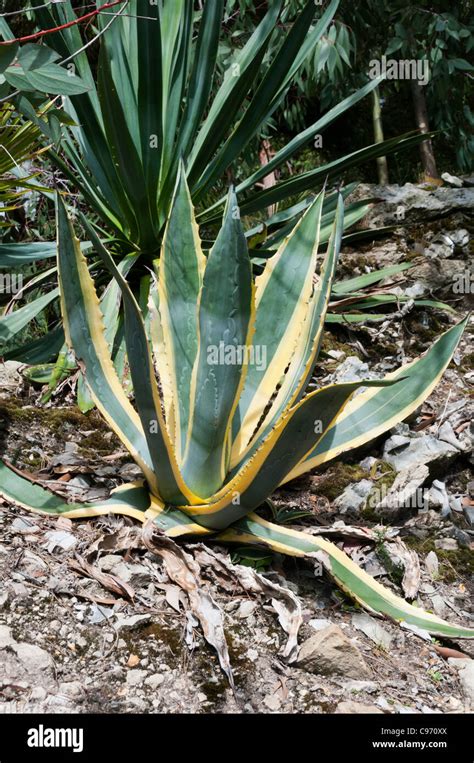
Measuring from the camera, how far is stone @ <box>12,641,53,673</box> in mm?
1388

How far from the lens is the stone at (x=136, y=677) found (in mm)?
1404

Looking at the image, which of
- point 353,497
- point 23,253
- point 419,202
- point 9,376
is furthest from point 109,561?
point 419,202

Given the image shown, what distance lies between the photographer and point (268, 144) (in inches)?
211

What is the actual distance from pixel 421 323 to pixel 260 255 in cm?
67

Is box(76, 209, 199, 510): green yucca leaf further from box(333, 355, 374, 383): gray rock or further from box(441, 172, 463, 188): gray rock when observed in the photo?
box(441, 172, 463, 188): gray rock

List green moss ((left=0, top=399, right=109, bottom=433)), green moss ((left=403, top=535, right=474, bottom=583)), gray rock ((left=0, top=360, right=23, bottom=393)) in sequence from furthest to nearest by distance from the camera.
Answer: gray rock ((left=0, top=360, right=23, bottom=393)) < green moss ((left=0, top=399, right=109, bottom=433)) < green moss ((left=403, top=535, right=474, bottom=583))

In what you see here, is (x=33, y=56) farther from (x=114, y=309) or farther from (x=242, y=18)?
(x=242, y=18)

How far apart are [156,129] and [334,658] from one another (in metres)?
1.87

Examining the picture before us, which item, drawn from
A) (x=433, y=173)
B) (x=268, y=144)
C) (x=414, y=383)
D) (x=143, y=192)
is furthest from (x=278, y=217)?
(x=268, y=144)

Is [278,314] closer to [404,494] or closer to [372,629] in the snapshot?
[404,494]

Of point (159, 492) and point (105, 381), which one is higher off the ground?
point (105, 381)

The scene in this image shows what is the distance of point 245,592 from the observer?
5.54 ft

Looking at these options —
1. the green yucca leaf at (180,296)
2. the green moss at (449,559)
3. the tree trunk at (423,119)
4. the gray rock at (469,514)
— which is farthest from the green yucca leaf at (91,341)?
the tree trunk at (423,119)

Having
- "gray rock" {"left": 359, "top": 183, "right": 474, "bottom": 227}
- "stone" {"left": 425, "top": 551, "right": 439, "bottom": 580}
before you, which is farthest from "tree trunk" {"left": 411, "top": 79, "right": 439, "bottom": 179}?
"stone" {"left": 425, "top": 551, "right": 439, "bottom": 580}
